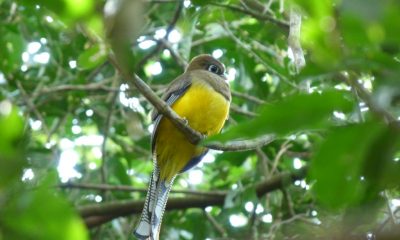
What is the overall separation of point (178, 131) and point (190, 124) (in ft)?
0.35

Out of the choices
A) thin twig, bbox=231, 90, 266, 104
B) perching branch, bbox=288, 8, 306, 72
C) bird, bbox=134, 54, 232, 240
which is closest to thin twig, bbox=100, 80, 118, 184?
bird, bbox=134, 54, 232, 240

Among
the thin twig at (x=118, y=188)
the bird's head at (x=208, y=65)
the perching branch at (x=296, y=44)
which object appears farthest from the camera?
the bird's head at (x=208, y=65)

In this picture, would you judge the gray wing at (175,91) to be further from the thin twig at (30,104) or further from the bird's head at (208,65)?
the thin twig at (30,104)

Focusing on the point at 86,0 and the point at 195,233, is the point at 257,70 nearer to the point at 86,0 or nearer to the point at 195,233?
the point at 195,233

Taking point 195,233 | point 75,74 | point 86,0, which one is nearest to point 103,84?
point 75,74

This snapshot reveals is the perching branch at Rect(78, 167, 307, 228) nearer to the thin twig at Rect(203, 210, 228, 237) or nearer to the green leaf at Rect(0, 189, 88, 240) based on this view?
the thin twig at Rect(203, 210, 228, 237)

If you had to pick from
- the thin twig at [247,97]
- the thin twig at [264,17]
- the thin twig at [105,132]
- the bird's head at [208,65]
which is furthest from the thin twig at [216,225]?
the thin twig at [264,17]

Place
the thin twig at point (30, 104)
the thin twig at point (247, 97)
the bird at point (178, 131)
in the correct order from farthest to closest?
the thin twig at point (247, 97) < the thin twig at point (30, 104) < the bird at point (178, 131)

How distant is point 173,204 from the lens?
6086 millimetres

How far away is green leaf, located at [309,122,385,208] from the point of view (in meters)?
1.13

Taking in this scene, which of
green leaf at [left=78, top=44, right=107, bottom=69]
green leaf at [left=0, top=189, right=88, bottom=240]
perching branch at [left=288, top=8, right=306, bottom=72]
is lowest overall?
perching branch at [left=288, top=8, right=306, bottom=72]

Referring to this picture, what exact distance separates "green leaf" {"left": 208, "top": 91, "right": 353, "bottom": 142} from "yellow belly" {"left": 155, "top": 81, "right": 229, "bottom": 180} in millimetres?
4136

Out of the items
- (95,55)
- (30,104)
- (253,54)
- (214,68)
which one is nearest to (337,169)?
(95,55)

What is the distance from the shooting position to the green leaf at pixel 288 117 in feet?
3.62
